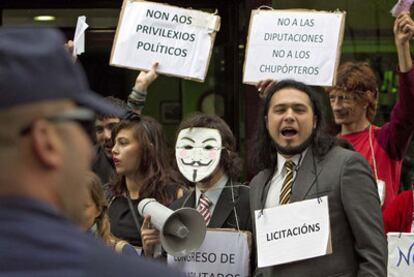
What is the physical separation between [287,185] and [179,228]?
56cm

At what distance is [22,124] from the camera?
1452 millimetres

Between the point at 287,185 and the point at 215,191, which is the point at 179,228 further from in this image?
the point at 287,185

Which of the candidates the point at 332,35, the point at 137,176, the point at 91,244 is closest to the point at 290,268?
the point at 137,176

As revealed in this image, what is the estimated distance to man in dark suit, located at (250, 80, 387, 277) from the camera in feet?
15.2

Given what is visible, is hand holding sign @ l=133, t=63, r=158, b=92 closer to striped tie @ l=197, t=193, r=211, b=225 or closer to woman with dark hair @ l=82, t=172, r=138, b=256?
striped tie @ l=197, t=193, r=211, b=225

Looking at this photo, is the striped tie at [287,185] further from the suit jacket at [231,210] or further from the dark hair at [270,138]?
the suit jacket at [231,210]

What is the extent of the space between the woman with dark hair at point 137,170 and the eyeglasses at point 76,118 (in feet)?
13.0

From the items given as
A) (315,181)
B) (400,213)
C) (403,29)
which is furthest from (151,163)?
(403,29)

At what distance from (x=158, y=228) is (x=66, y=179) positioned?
357 centimetres

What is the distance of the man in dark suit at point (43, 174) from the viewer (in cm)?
143

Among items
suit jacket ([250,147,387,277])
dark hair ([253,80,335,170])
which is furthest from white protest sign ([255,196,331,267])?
dark hair ([253,80,335,170])

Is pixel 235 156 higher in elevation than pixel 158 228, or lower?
higher

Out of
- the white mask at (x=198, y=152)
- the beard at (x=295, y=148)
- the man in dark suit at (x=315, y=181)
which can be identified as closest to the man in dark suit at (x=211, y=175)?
the white mask at (x=198, y=152)

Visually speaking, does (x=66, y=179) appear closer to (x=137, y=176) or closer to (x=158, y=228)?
(x=158, y=228)
